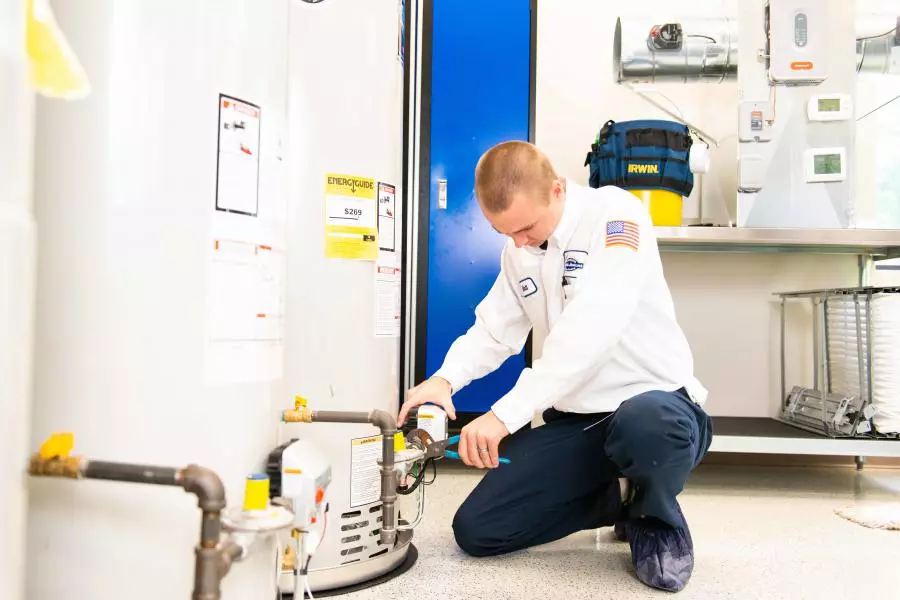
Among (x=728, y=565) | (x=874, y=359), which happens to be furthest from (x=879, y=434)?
(x=728, y=565)

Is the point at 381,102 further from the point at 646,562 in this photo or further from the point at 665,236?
the point at 665,236

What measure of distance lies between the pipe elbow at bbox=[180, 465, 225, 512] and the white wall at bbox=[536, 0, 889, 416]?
9.12 feet

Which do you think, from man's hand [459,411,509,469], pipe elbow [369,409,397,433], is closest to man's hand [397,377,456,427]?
man's hand [459,411,509,469]

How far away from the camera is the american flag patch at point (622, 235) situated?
1.58 meters

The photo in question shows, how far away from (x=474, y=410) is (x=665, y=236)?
0.97m

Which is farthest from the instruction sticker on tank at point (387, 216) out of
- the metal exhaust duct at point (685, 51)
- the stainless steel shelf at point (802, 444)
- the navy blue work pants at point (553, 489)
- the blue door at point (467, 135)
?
the metal exhaust duct at point (685, 51)

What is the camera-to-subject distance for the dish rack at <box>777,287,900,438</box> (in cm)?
252

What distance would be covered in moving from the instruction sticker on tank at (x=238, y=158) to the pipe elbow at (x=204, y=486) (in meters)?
0.31

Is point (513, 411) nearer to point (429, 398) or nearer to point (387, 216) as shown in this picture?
point (429, 398)

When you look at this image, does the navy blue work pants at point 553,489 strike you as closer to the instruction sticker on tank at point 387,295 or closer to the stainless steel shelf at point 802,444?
the instruction sticker on tank at point 387,295

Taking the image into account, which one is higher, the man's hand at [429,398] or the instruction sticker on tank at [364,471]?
the man's hand at [429,398]

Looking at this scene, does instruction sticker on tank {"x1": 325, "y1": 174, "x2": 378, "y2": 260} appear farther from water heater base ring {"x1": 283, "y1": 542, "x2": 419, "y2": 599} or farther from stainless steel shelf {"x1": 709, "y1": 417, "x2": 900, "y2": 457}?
stainless steel shelf {"x1": 709, "y1": 417, "x2": 900, "y2": 457}

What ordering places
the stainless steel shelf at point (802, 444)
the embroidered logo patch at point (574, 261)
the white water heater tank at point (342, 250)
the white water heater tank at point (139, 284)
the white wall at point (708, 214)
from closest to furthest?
the white water heater tank at point (139, 284), the white water heater tank at point (342, 250), the embroidered logo patch at point (574, 261), the stainless steel shelf at point (802, 444), the white wall at point (708, 214)

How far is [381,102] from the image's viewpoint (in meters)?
1.50
